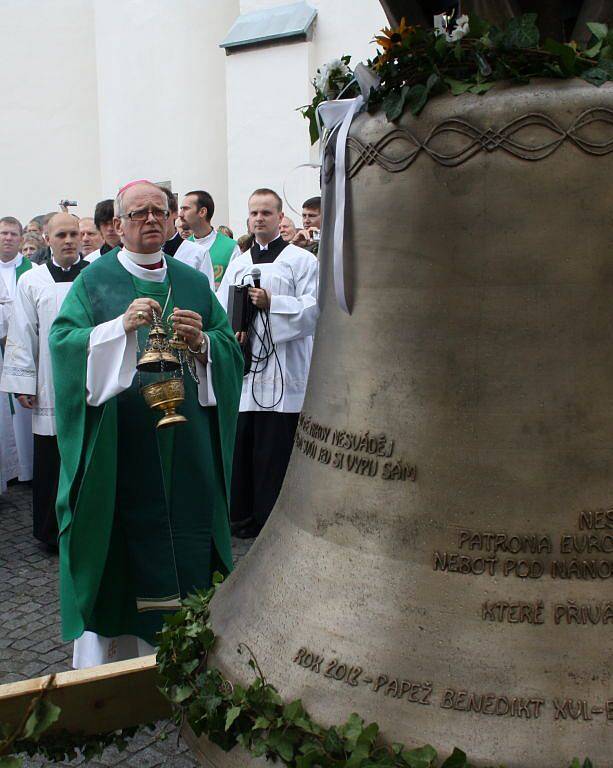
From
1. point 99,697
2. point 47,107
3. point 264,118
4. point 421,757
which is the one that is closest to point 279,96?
point 264,118

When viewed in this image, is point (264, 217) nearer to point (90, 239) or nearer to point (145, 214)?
point (145, 214)

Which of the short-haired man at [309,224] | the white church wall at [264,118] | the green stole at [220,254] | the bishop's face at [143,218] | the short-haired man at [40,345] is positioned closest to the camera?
the bishop's face at [143,218]

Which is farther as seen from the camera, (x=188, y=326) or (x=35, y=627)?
(x=35, y=627)

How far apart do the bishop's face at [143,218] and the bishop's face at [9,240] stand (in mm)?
5054

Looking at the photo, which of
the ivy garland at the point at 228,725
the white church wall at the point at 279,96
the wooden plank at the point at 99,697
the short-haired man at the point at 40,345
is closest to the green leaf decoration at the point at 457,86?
the ivy garland at the point at 228,725

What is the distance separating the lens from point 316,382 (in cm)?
180

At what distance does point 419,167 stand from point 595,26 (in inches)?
14.3

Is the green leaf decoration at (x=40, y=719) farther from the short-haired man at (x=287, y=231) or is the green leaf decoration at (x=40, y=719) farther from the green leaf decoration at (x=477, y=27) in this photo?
the short-haired man at (x=287, y=231)

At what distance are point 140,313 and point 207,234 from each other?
4.74m

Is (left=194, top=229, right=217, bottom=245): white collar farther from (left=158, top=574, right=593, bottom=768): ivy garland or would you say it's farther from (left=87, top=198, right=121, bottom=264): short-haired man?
(left=158, top=574, right=593, bottom=768): ivy garland

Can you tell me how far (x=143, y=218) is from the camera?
3621 mm

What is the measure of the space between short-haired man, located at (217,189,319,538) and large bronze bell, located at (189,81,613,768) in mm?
4257

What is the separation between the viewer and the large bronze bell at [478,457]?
141 centimetres

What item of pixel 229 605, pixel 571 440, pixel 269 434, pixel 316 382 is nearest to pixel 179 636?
pixel 229 605
